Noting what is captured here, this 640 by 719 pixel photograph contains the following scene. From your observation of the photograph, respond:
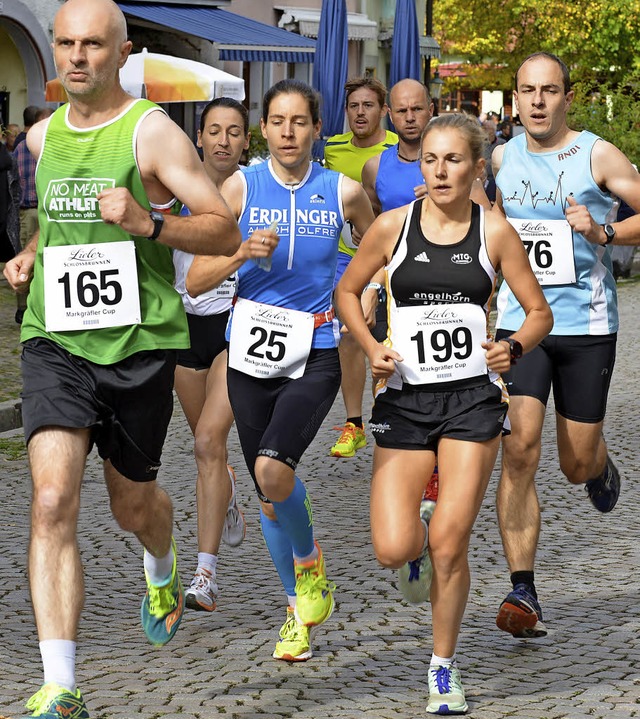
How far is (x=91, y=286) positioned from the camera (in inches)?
185

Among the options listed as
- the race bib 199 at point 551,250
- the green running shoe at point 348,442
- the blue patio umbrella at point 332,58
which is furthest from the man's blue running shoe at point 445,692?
the blue patio umbrella at point 332,58

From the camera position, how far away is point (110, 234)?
4723mm

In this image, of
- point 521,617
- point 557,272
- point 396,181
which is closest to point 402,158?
point 396,181

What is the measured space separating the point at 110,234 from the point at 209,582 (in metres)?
1.85

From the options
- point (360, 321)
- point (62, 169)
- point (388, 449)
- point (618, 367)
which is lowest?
point (618, 367)

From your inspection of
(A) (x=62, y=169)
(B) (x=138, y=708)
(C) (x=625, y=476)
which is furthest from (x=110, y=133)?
(C) (x=625, y=476)

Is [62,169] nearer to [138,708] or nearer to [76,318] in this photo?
[76,318]

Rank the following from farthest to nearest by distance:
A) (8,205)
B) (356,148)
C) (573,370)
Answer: (8,205), (356,148), (573,370)

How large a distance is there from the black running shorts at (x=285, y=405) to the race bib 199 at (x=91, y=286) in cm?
94

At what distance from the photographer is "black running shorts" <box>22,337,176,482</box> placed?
468 centimetres

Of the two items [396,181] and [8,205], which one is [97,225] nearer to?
[396,181]

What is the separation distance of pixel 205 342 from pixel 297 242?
109 centimetres

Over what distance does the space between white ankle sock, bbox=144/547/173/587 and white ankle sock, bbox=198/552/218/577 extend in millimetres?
778

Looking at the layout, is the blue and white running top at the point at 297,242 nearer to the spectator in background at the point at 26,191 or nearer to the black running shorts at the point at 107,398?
the black running shorts at the point at 107,398
